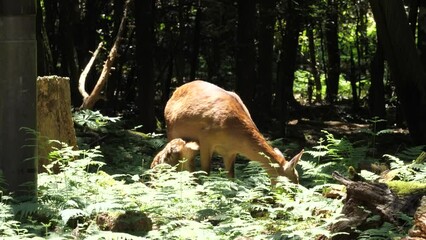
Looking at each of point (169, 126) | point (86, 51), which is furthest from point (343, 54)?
point (169, 126)

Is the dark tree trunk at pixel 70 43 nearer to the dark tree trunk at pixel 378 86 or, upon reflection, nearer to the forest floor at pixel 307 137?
the forest floor at pixel 307 137

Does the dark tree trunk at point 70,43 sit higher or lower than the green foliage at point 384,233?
higher

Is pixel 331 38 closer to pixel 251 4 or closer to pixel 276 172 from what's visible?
pixel 251 4

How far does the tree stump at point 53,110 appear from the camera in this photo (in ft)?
28.7

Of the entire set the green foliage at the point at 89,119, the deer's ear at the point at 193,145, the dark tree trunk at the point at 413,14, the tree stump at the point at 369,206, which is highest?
the dark tree trunk at the point at 413,14

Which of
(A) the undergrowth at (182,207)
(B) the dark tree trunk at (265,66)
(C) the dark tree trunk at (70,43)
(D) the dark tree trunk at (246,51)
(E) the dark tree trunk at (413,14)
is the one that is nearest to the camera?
(A) the undergrowth at (182,207)

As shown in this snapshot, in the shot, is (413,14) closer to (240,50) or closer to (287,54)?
(287,54)

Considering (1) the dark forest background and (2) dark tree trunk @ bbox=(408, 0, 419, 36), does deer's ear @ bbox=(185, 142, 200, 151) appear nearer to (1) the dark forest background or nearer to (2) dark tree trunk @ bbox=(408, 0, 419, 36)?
(1) the dark forest background

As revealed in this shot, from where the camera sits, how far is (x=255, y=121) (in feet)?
54.6

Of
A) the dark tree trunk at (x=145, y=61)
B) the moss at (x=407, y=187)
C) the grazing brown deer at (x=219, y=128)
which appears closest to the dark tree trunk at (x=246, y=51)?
the dark tree trunk at (x=145, y=61)

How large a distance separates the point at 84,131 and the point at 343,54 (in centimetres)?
1714

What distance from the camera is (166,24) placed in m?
20.4

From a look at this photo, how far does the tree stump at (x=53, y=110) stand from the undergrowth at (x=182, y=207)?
734 mm

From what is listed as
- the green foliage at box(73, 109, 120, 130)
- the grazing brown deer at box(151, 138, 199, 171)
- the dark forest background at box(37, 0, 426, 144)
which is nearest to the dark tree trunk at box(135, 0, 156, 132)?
the dark forest background at box(37, 0, 426, 144)
